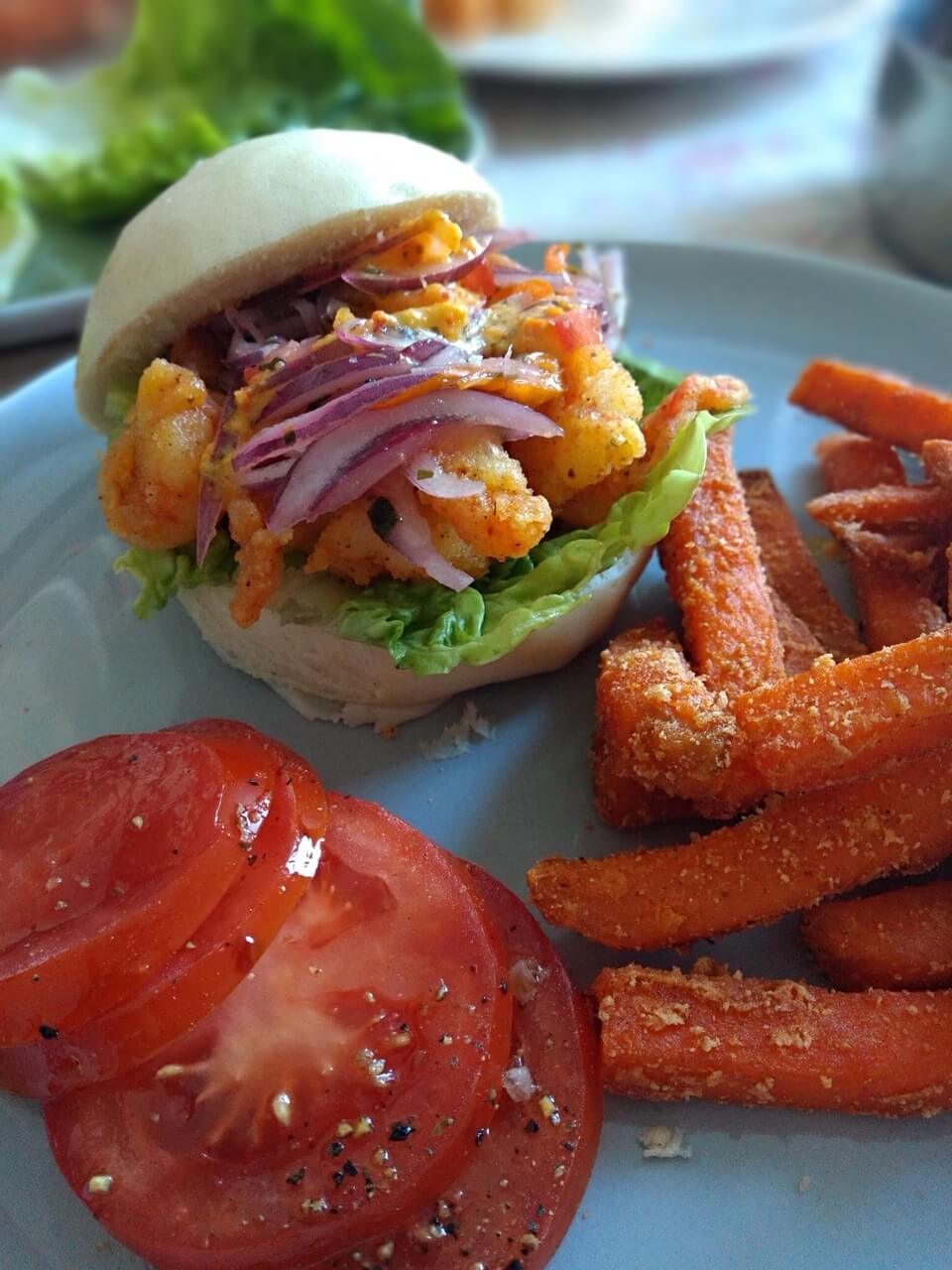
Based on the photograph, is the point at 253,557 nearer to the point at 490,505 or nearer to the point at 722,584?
the point at 490,505

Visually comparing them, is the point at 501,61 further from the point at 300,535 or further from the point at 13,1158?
the point at 13,1158

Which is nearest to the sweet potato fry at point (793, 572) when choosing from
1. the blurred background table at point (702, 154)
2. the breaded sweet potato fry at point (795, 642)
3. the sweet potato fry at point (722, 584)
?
the breaded sweet potato fry at point (795, 642)

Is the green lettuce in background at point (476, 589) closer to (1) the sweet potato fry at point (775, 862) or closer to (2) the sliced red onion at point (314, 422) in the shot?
(2) the sliced red onion at point (314, 422)

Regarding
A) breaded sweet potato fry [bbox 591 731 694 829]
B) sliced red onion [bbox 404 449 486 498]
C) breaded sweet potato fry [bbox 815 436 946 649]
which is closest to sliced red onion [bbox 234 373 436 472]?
sliced red onion [bbox 404 449 486 498]

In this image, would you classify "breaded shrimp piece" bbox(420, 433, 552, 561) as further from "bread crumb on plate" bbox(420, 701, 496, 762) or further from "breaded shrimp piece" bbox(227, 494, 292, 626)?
"bread crumb on plate" bbox(420, 701, 496, 762)

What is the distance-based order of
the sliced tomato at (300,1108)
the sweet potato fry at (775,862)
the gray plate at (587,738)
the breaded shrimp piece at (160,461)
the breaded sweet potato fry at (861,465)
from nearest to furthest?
the sliced tomato at (300,1108), the gray plate at (587,738), the sweet potato fry at (775,862), the breaded shrimp piece at (160,461), the breaded sweet potato fry at (861,465)
